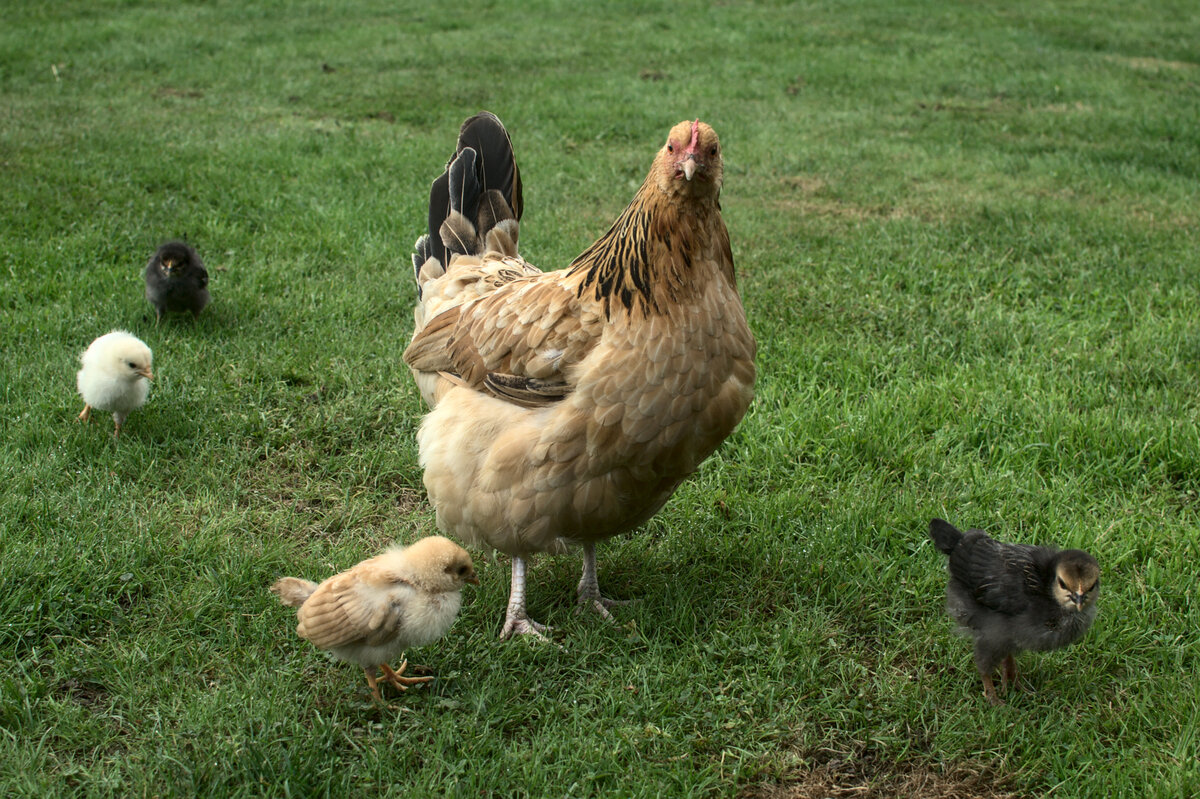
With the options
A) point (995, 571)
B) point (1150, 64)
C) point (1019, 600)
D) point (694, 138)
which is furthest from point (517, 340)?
point (1150, 64)

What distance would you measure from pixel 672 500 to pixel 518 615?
1180 mm

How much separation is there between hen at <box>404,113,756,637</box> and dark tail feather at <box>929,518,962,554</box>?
97cm

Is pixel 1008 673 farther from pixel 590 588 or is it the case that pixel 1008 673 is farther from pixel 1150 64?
pixel 1150 64

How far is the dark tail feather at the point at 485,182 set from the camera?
5094 mm

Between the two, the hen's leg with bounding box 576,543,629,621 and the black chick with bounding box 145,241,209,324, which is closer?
the hen's leg with bounding box 576,543,629,621

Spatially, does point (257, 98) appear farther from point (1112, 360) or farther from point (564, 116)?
point (1112, 360)

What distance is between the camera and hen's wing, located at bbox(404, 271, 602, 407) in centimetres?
374

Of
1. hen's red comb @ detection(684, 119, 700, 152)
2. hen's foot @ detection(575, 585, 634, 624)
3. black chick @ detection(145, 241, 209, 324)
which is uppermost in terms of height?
hen's red comb @ detection(684, 119, 700, 152)

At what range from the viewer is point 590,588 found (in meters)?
4.32

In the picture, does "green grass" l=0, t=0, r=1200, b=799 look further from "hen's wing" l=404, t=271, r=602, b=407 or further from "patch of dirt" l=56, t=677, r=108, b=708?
"hen's wing" l=404, t=271, r=602, b=407

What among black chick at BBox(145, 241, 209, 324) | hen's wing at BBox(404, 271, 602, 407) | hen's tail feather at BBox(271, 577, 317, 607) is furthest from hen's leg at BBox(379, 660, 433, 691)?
black chick at BBox(145, 241, 209, 324)

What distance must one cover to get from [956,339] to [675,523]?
8.82 ft

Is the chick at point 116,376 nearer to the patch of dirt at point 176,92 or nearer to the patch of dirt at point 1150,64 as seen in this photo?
the patch of dirt at point 176,92

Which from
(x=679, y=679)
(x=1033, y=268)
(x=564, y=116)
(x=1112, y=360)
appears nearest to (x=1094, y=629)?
(x=679, y=679)
